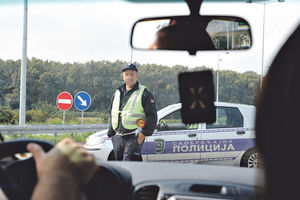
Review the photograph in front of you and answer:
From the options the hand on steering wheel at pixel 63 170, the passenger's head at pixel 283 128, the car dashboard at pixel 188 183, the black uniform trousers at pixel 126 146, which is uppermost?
the passenger's head at pixel 283 128

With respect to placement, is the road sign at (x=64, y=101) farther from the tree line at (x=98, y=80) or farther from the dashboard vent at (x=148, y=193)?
the dashboard vent at (x=148, y=193)

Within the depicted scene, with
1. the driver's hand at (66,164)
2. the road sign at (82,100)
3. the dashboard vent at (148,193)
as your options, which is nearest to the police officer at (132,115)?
the dashboard vent at (148,193)

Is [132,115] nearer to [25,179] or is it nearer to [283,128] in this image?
[25,179]

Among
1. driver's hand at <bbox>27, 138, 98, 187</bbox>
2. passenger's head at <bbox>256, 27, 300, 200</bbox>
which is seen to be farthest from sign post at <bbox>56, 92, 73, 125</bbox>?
passenger's head at <bbox>256, 27, 300, 200</bbox>

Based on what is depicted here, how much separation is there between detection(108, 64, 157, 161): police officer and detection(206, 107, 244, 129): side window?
2.60 m

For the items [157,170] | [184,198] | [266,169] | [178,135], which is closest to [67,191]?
[266,169]

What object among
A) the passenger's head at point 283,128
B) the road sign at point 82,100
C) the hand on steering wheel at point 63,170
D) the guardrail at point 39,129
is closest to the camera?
the passenger's head at point 283,128

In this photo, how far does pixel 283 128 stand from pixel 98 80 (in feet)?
97.7

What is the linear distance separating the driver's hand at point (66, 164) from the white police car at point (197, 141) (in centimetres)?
695

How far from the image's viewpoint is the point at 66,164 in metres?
1.03

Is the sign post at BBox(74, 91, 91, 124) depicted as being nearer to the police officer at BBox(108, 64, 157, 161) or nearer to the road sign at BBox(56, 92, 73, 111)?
the road sign at BBox(56, 92, 73, 111)

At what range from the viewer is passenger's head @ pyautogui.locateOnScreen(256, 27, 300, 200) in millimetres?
667

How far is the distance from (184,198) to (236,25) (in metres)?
1.27

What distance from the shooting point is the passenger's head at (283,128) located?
67 cm
